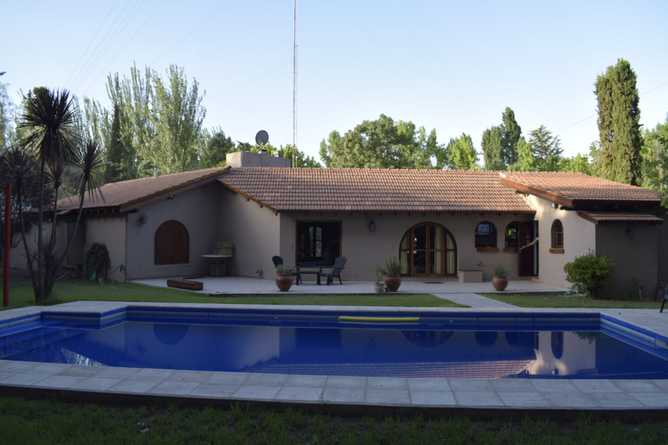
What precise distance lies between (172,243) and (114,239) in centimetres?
198

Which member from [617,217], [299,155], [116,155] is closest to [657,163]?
[617,217]

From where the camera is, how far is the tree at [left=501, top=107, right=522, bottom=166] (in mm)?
54938

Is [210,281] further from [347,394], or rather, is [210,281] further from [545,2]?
[545,2]

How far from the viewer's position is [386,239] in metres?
19.7

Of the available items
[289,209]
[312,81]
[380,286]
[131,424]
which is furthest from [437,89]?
[131,424]

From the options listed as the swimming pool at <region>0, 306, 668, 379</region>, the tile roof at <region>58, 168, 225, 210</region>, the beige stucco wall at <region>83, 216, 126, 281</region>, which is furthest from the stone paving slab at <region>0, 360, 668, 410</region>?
the beige stucco wall at <region>83, 216, 126, 281</region>

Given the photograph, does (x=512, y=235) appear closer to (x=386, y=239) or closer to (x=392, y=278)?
(x=386, y=239)

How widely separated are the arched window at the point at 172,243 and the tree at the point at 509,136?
41.4 m

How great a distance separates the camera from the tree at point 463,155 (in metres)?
54.4

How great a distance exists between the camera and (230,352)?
31.0 feet

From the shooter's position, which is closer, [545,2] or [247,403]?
[247,403]

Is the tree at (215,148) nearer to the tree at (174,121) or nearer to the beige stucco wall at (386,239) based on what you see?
the tree at (174,121)

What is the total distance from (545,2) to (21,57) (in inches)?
727

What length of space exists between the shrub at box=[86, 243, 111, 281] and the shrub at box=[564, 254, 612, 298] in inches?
596
